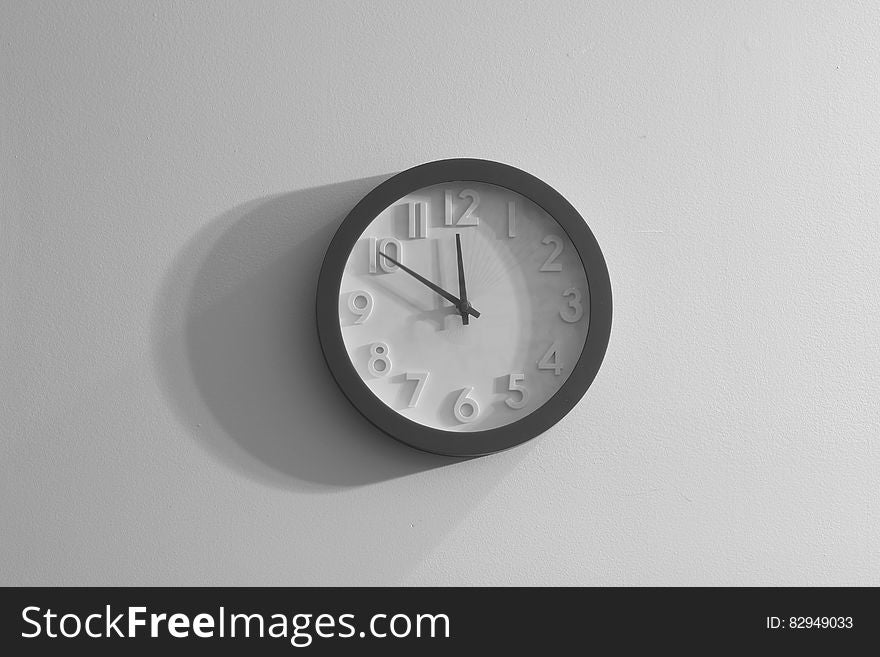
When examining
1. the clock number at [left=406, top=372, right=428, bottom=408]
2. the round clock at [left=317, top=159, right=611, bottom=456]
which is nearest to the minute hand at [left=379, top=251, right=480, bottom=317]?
the round clock at [left=317, top=159, right=611, bottom=456]

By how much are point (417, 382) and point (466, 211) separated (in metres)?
0.25

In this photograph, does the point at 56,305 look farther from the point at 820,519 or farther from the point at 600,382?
the point at 820,519

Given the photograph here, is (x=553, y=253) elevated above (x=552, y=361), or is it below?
above

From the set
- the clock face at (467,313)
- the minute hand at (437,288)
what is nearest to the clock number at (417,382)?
the clock face at (467,313)

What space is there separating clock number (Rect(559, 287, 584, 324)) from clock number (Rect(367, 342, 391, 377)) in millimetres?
246

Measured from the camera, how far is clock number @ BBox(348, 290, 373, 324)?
107 cm

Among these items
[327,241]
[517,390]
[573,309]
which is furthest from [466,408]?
[327,241]

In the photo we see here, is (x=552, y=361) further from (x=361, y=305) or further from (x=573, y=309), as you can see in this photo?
(x=361, y=305)

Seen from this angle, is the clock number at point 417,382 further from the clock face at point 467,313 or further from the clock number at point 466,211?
the clock number at point 466,211

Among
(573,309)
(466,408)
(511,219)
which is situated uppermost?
(511,219)

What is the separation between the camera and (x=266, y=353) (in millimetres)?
1100

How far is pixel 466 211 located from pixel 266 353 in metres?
0.34

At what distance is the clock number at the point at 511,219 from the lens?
108cm

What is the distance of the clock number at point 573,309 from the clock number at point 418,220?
0.21m
